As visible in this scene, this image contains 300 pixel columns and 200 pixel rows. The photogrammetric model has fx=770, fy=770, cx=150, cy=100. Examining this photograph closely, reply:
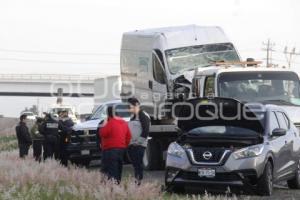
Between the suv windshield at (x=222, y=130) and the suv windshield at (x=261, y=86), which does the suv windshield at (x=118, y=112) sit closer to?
the suv windshield at (x=261, y=86)

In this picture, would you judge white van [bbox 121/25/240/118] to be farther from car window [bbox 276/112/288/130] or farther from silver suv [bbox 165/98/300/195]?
silver suv [bbox 165/98/300/195]

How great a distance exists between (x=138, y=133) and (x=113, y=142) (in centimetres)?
110

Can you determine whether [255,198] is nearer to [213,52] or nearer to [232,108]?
[232,108]

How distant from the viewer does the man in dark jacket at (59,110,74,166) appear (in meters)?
22.4

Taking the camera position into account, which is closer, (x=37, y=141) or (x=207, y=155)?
(x=207, y=155)

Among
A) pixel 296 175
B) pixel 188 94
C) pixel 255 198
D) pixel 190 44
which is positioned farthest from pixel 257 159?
pixel 190 44

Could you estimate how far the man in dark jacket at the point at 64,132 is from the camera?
22.4 metres

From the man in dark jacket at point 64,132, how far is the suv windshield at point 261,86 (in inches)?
224

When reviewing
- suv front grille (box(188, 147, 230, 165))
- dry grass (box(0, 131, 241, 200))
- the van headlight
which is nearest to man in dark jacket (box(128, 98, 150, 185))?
the van headlight

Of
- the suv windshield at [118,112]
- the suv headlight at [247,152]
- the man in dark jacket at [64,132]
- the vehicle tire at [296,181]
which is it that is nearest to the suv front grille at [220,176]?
the suv headlight at [247,152]

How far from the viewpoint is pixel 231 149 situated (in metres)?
14.0

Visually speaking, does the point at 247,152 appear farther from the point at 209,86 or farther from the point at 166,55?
the point at 166,55

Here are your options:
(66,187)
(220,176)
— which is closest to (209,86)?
(220,176)

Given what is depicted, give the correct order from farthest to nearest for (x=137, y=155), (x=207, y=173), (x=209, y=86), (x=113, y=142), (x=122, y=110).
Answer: (x=122, y=110) < (x=209, y=86) < (x=137, y=155) < (x=113, y=142) < (x=207, y=173)
